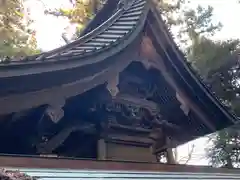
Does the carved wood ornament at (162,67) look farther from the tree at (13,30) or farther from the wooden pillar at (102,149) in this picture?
the tree at (13,30)

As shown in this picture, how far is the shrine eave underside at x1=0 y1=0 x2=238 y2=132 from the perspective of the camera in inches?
111

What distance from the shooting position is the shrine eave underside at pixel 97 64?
282 centimetres

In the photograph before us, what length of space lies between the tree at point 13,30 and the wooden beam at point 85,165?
7.56m

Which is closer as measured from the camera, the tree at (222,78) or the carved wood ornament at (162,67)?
the carved wood ornament at (162,67)

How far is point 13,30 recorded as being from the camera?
10.7 metres

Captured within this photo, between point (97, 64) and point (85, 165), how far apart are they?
1.20m

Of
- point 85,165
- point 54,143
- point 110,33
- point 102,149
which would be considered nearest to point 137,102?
point 102,149

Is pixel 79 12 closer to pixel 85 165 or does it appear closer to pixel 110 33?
pixel 110 33

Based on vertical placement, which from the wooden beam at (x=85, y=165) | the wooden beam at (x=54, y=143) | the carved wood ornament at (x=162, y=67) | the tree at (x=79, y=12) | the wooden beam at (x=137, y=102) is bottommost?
the wooden beam at (x=85, y=165)

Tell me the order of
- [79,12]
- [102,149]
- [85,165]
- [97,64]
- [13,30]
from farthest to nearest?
[79,12] < [13,30] < [102,149] < [97,64] < [85,165]

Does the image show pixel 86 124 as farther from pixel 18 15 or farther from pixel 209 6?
pixel 209 6

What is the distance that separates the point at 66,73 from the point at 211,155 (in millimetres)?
7911

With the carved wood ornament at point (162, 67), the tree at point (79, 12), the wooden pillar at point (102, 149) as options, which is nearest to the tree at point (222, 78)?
the tree at point (79, 12)

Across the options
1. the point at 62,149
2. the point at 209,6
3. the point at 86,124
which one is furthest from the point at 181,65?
the point at 209,6
